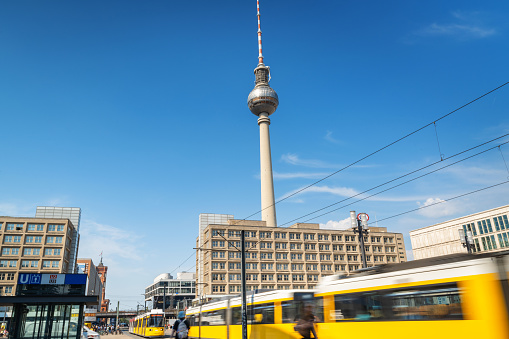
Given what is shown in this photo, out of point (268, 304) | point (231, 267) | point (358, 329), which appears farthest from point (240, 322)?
point (231, 267)

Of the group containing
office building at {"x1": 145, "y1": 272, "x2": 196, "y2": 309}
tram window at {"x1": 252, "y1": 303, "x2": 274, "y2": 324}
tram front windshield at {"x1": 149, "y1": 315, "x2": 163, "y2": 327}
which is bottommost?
tram front windshield at {"x1": 149, "y1": 315, "x2": 163, "y2": 327}

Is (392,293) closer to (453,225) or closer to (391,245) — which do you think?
(453,225)

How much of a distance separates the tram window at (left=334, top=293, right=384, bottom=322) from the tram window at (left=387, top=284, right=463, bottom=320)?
62cm

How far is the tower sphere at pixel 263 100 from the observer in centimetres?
10850

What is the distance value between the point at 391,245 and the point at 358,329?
89.4 metres

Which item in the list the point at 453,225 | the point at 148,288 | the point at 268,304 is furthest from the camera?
the point at 148,288

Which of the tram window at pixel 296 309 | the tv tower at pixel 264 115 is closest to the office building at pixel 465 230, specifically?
the tv tower at pixel 264 115

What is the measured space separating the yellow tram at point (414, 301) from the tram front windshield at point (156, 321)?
88.9ft

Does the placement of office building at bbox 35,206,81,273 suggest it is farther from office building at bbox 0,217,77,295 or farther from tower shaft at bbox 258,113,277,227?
tower shaft at bbox 258,113,277,227

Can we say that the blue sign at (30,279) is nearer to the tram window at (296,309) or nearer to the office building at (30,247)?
the tram window at (296,309)

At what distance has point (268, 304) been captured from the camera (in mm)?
18750

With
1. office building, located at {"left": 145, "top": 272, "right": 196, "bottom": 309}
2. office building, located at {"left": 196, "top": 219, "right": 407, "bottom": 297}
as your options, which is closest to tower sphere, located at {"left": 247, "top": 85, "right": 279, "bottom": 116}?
office building, located at {"left": 196, "top": 219, "right": 407, "bottom": 297}

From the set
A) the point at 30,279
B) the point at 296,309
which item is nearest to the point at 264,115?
the point at 30,279

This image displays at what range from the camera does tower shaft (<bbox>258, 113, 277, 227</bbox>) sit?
3674 inches
